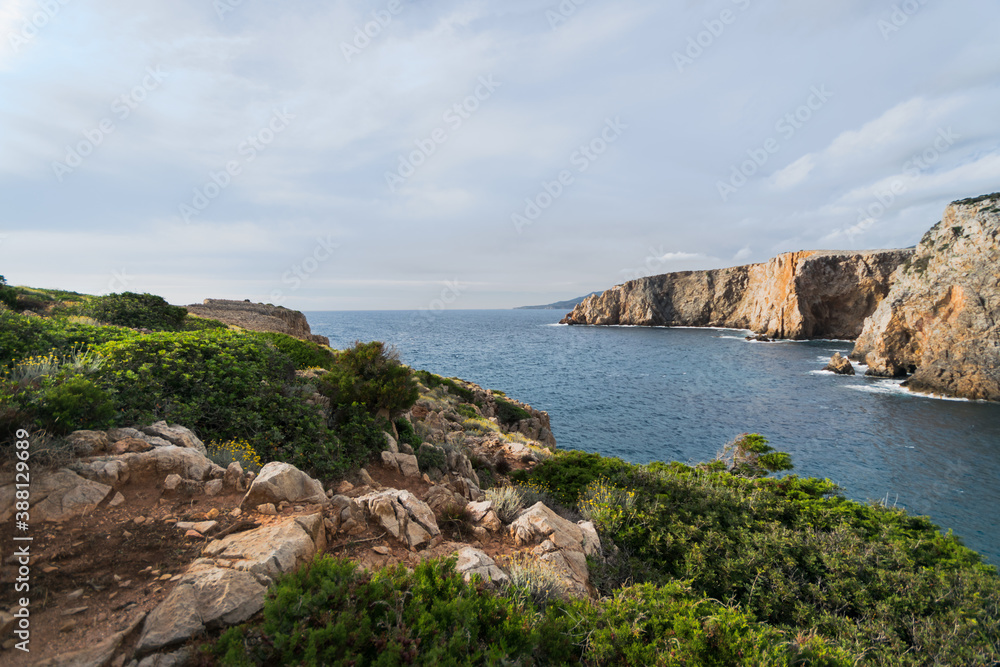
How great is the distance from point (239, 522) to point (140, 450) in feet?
7.30

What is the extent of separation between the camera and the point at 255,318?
2769 cm

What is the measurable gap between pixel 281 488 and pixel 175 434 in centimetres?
235

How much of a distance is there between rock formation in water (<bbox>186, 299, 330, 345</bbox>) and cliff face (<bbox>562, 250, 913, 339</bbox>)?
92.8 meters

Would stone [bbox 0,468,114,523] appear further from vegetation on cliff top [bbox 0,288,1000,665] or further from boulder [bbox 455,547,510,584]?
boulder [bbox 455,547,510,584]

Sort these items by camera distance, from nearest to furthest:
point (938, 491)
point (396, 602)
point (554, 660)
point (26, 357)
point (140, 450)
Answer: point (396, 602) < point (554, 660) < point (140, 450) < point (26, 357) < point (938, 491)

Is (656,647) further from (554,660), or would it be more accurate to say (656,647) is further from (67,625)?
(67,625)

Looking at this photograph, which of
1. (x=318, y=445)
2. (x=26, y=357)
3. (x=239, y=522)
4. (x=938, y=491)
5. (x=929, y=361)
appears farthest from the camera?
(x=929, y=361)

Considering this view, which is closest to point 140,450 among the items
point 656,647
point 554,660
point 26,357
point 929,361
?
point 26,357

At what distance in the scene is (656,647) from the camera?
162 inches

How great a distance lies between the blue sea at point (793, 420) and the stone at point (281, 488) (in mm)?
13556

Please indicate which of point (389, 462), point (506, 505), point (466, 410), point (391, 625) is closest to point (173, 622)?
point (391, 625)

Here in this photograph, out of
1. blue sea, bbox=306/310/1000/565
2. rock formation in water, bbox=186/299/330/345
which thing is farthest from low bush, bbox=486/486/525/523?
rock formation in water, bbox=186/299/330/345

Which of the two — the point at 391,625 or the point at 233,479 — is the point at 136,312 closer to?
the point at 233,479

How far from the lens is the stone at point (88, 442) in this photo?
500 centimetres
